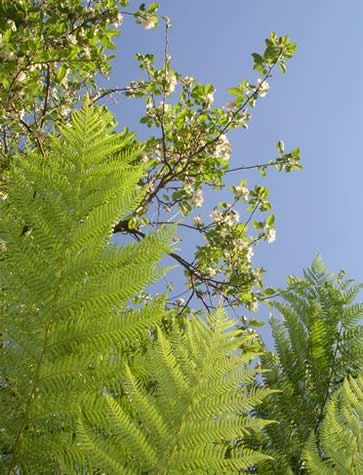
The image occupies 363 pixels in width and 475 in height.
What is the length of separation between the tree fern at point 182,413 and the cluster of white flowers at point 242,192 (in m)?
4.79

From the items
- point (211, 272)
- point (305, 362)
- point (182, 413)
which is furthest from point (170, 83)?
point (182, 413)

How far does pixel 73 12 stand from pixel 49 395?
410cm

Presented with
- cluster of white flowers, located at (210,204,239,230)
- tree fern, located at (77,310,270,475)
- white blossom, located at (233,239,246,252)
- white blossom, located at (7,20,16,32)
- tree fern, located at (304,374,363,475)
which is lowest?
tree fern, located at (304,374,363,475)

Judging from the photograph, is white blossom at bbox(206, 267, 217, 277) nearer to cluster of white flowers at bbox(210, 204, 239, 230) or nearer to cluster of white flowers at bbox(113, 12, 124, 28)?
cluster of white flowers at bbox(210, 204, 239, 230)

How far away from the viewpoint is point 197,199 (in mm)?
5309

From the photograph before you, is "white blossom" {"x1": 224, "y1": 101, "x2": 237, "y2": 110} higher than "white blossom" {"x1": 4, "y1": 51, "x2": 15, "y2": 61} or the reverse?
higher

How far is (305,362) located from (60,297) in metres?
0.53

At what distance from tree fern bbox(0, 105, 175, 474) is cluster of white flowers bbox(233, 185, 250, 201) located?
4640mm

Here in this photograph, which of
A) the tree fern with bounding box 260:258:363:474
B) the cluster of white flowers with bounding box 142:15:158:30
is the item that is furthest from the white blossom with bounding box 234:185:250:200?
the tree fern with bounding box 260:258:363:474

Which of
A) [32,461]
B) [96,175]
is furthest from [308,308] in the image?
[32,461]

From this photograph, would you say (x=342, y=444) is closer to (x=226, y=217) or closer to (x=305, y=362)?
(x=305, y=362)

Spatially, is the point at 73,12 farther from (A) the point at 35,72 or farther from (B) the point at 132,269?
(B) the point at 132,269

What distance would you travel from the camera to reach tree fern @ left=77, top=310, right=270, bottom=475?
63 centimetres

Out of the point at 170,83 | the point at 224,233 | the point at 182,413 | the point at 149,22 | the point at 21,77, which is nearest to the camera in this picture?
the point at 182,413
